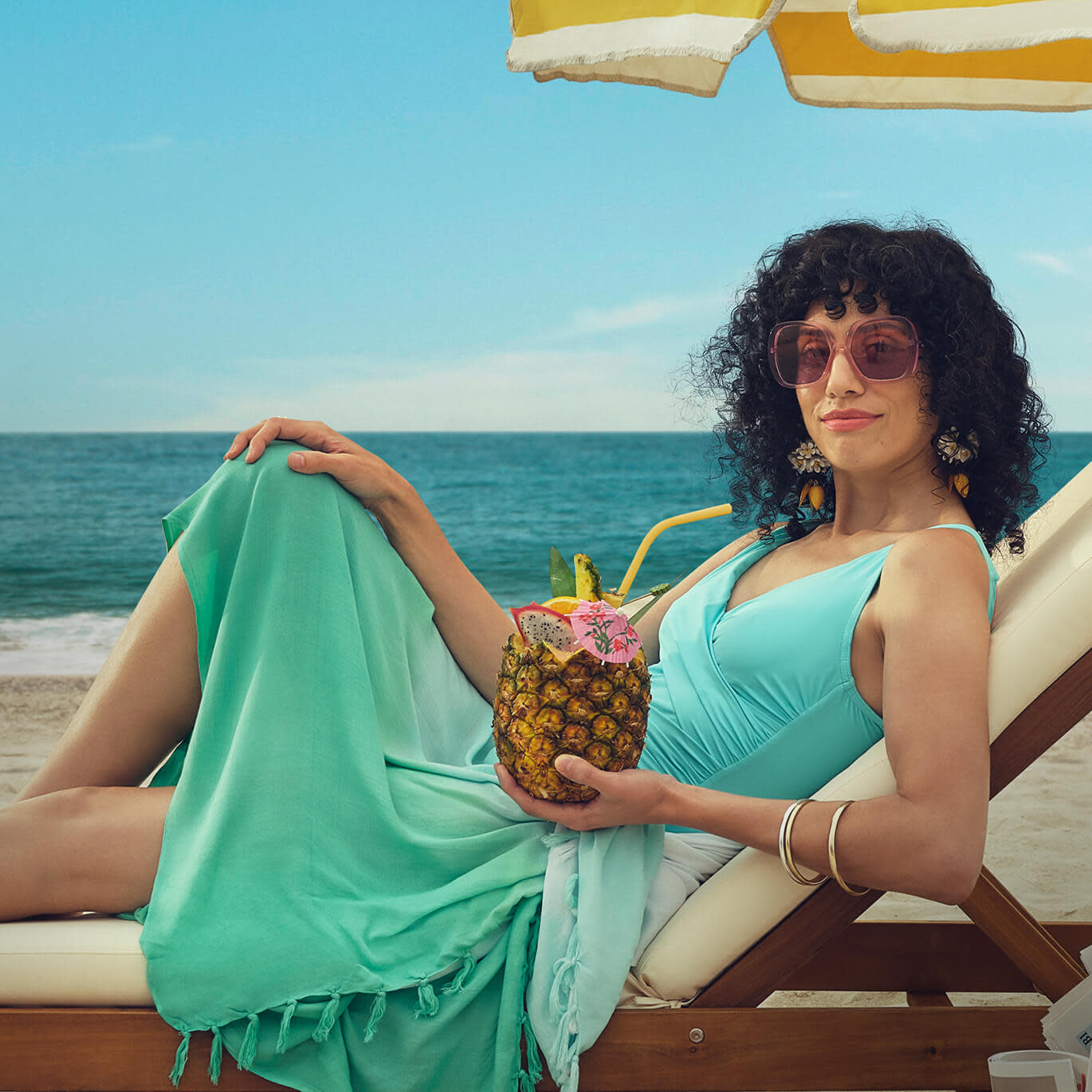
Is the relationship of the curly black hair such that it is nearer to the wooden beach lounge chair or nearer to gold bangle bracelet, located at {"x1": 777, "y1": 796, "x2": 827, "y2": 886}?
the wooden beach lounge chair

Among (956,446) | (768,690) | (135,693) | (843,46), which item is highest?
(843,46)

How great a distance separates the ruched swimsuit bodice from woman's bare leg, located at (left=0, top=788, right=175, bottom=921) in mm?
1035

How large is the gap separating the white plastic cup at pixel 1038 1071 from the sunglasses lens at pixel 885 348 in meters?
1.23

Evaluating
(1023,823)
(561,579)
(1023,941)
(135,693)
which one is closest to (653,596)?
(561,579)

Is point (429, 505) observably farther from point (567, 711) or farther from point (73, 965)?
point (567, 711)

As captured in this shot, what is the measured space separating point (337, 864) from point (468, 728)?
0.62 metres

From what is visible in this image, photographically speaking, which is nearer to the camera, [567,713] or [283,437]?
[567,713]

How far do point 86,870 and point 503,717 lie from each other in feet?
2.55

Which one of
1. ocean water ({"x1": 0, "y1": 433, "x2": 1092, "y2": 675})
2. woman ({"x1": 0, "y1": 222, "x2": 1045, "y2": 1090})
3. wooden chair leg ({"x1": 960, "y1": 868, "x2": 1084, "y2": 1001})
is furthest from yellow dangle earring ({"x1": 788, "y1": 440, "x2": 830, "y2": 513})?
ocean water ({"x1": 0, "y1": 433, "x2": 1092, "y2": 675})

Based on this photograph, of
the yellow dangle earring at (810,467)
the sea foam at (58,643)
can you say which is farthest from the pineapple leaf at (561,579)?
the sea foam at (58,643)

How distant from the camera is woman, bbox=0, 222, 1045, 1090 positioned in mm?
1709

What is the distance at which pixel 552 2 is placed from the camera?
85.7 inches

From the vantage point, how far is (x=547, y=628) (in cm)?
173

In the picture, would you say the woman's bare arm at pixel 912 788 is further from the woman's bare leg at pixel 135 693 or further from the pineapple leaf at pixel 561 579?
the woman's bare leg at pixel 135 693
